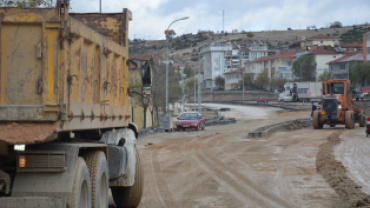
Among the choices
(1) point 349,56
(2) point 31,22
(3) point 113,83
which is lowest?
(3) point 113,83

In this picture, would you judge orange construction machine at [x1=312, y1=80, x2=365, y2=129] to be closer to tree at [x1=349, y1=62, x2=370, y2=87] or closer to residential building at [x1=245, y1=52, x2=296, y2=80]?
tree at [x1=349, y1=62, x2=370, y2=87]

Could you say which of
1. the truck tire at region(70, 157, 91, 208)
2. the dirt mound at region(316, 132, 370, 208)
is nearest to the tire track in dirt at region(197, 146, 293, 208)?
the dirt mound at region(316, 132, 370, 208)

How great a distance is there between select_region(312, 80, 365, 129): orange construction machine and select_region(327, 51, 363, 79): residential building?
6695 cm

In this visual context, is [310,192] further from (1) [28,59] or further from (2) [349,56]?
(2) [349,56]

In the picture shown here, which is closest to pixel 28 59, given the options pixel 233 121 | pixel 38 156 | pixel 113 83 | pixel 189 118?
pixel 38 156

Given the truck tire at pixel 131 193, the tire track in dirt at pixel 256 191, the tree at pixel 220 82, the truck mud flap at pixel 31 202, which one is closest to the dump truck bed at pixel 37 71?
the truck mud flap at pixel 31 202

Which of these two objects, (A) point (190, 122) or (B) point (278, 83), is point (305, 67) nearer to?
(B) point (278, 83)

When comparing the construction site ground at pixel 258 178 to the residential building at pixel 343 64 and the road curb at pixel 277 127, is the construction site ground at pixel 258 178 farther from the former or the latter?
the residential building at pixel 343 64

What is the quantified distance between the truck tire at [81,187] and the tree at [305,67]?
109207 mm

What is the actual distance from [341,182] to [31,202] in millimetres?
8445

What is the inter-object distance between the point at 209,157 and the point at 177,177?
18.0 ft

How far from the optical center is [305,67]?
11244 cm

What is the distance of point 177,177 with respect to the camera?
1288cm

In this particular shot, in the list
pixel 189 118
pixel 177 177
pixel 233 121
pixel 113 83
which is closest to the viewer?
pixel 113 83
